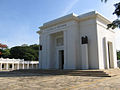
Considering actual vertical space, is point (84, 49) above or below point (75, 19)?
below

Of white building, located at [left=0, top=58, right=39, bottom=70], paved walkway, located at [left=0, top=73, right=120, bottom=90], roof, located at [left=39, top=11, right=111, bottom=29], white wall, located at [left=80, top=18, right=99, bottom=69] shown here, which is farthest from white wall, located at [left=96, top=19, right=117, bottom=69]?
white building, located at [left=0, top=58, right=39, bottom=70]

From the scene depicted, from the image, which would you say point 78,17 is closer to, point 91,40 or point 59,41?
point 91,40

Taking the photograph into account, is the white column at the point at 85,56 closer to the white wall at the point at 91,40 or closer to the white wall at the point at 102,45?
the white wall at the point at 91,40

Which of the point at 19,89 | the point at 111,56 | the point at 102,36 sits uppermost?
the point at 102,36

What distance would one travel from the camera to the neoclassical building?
16406 mm

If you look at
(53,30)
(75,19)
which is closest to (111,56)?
(75,19)

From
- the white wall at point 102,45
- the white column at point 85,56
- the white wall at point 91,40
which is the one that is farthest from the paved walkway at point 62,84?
the white wall at point 102,45

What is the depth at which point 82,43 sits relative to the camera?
16.7 metres

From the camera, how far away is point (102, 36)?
17.7 meters

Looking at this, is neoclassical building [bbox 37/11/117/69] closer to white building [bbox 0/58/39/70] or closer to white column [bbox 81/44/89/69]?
white column [bbox 81/44/89/69]

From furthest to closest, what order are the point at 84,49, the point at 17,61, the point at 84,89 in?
the point at 17,61 < the point at 84,49 < the point at 84,89

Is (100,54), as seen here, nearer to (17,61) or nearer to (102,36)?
(102,36)

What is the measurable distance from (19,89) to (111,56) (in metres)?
17.1

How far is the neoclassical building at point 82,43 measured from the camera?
16406 mm
